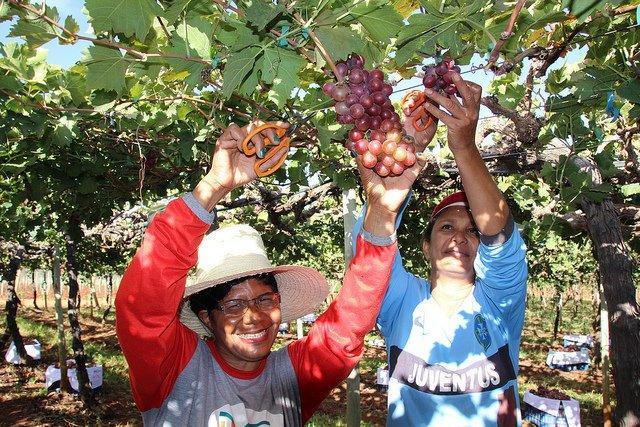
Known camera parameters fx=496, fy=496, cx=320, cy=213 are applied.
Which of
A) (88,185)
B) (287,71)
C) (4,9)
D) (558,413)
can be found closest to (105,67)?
(4,9)

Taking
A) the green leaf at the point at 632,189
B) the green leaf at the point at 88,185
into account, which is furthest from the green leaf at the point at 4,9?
the green leaf at the point at 632,189

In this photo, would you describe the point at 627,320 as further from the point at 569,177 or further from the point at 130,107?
the point at 130,107

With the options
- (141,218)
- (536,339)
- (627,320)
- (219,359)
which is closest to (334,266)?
(536,339)

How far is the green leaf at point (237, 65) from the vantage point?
149 cm

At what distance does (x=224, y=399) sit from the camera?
177 centimetres

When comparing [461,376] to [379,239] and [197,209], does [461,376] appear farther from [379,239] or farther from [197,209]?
[197,209]

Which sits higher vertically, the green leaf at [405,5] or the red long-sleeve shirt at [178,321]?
the green leaf at [405,5]

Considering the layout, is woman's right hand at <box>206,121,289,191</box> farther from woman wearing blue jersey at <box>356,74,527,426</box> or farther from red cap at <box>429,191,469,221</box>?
red cap at <box>429,191,469,221</box>

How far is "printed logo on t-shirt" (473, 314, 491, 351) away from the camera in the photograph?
199cm

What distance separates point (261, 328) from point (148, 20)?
44.3 inches

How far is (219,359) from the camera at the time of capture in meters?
1.89

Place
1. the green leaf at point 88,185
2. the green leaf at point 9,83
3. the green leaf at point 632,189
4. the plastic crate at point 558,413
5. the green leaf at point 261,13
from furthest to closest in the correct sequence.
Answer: the plastic crate at point 558,413
the green leaf at point 88,185
the green leaf at point 632,189
the green leaf at point 9,83
the green leaf at point 261,13

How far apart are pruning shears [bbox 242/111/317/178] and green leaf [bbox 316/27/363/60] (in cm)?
25

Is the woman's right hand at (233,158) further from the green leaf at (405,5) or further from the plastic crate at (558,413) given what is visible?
the plastic crate at (558,413)
